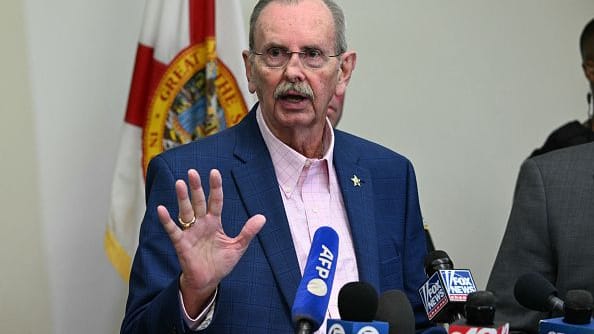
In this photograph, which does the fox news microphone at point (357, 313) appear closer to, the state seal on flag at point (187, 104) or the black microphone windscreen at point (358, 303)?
the black microphone windscreen at point (358, 303)

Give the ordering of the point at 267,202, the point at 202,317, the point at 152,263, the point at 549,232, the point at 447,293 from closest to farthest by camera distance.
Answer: the point at 447,293
the point at 202,317
the point at 152,263
the point at 267,202
the point at 549,232

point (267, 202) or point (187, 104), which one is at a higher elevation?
point (187, 104)

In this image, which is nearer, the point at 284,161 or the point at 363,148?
the point at 284,161

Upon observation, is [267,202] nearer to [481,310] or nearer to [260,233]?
[260,233]

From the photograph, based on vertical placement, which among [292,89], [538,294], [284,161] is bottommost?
[538,294]

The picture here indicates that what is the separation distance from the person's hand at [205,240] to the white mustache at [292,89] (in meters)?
0.51

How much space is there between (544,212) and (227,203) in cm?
123

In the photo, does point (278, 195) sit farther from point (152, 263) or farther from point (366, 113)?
point (366, 113)

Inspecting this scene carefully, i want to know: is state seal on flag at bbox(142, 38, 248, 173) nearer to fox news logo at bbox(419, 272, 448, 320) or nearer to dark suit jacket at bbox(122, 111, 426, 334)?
dark suit jacket at bbox(122, 111, 426, 334)

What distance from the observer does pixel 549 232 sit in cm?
313

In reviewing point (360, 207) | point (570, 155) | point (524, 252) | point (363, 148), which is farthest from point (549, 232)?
point (360, 207)

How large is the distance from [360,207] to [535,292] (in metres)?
0.54

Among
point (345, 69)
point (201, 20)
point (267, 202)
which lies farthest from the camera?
point (201, 20)

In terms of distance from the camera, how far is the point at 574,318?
5.75 ft
